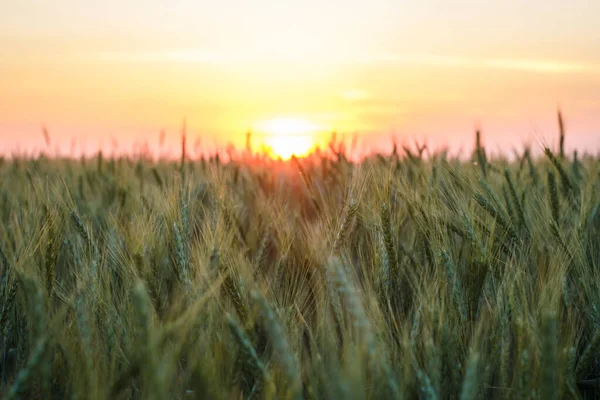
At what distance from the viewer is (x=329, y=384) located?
100cm

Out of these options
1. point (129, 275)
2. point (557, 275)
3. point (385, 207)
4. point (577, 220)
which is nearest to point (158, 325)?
point (129, 275)

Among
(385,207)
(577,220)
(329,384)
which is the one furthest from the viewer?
(577,220)

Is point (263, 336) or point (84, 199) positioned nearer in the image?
point (263, 336)

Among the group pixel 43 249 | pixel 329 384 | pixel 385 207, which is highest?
pixel 385 207

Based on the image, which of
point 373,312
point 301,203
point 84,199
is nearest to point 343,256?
point 373,312

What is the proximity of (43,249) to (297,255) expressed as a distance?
2.20ft

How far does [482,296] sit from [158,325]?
2.39 ft

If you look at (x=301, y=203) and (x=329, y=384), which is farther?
(x=301, y=203)

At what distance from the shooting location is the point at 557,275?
1237 mm

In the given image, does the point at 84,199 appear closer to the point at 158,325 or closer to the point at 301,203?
the point at 301,203

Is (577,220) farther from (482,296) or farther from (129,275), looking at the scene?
(129,275)

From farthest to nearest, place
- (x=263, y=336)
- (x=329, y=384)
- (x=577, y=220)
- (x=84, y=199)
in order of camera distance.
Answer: (x=84, y=199)
(x=577, y=220)
(x=263, y=336)
(x=329, y=384)

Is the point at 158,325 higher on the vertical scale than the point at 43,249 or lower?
lower

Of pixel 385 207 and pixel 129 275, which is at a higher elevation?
pixel 385 207
